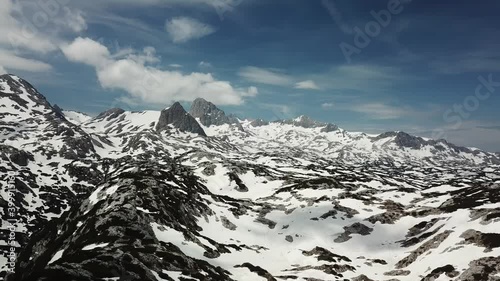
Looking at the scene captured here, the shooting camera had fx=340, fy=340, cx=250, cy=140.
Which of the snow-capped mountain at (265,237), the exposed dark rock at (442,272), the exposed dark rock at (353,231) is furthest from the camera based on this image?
the exposed dark rock at (353,231)

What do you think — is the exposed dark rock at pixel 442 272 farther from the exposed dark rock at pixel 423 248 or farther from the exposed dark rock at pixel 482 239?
the exposed dark rock at pixel 423 248

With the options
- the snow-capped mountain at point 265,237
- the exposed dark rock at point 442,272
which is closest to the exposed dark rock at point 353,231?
the snow-capped mountain at point 265,237

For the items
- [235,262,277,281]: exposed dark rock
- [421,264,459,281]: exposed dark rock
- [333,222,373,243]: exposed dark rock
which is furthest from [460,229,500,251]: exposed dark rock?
[235,262,277,281]: exposed dark rock

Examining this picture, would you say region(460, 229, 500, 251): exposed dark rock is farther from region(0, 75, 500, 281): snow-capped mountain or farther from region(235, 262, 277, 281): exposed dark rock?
region(235, 262, 277, 281): exposed dark rock

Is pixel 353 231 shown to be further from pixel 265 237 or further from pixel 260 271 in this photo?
pixel 260 271

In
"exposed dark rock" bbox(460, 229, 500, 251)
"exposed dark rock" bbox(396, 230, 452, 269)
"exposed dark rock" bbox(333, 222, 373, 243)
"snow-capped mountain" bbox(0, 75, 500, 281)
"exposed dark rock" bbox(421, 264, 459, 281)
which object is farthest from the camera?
"exposed dark rock" bbox(333, 222, 373, 243)

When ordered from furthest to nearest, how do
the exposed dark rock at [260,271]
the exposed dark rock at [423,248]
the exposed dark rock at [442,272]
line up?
the exposed dark rock at [423,248]
the exposed dark rock at [260,271]
the exposed dark rock at [442,272]

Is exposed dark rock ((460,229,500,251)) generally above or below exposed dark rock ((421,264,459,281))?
above

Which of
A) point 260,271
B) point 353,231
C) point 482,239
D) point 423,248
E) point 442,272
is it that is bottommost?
point 260,271

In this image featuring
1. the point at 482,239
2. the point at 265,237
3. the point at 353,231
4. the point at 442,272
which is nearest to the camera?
the point at 442,272

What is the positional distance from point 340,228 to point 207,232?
5162cm

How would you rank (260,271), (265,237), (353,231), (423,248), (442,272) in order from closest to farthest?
(442,272), (260,271), (423,248), (265,237), (353,231)

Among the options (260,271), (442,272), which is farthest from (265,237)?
(442,272)

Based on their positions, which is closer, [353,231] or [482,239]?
[482,239]
